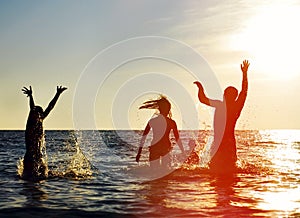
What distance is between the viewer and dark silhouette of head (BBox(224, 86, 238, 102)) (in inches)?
548

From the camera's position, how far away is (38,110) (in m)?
15.0


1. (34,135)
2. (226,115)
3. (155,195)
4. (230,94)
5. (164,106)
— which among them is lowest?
(155,195)

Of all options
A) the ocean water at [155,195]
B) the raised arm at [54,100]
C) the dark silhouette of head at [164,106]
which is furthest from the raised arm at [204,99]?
the raised arm at [54,100]

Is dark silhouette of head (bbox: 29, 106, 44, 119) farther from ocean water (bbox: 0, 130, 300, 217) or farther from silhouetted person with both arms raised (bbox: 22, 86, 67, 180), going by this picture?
ocean water (bbox: 0, 130, 300, 217)

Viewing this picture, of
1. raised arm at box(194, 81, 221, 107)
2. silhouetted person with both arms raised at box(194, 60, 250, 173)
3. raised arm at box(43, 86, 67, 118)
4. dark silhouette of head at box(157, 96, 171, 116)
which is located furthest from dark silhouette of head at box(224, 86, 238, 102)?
raised arm at box(43, 86, 67, 118)

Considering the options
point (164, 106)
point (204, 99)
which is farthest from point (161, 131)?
point (204, 99)

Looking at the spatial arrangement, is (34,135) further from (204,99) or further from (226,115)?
(226,115)

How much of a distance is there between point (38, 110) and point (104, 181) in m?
3.00

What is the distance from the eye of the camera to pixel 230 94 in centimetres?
1395

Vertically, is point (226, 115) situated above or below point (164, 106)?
below

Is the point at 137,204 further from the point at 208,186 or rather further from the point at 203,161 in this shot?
the point at 203,161

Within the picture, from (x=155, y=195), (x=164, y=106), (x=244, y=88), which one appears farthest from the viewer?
(x=164, y=106)

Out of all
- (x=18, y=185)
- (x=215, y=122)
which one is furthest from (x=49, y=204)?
(x=215, y=122)

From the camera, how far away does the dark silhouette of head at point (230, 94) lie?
13930 mm
